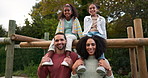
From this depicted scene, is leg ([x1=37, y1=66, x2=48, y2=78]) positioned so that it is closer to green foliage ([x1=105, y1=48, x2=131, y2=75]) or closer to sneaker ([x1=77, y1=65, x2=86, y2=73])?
sneaker ([x1=77, y1=65, x2=86, y2=73])

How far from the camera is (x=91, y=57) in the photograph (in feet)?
4.98

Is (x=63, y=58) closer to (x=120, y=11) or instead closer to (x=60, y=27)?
(x=60, y=27)

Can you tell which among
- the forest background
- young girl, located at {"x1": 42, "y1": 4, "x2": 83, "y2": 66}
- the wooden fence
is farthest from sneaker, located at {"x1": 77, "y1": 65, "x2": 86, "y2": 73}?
the forest background

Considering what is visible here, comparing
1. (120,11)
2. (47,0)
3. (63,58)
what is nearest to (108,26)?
(120,11)

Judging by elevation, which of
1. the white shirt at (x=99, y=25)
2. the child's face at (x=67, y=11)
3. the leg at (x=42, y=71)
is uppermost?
the child's face at (x=67, y=11)

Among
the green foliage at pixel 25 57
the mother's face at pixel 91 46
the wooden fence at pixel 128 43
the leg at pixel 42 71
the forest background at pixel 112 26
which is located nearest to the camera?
the mother's face at pixel 91 46

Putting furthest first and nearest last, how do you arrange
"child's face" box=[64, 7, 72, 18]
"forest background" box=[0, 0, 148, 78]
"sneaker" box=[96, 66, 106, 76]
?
"forest background" box=[0, 0, 148, 78] < "child's face" box=[64, 7, 72, 18] < "sneaker" box=[96, 66, 106, 76]

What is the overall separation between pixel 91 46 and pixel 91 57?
0.38ft

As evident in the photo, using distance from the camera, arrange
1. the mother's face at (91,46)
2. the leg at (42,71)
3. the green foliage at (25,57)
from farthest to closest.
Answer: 1. the green foliage at (25,57)
2. the leg at (42,71)
3. the mother's face at (91,46)

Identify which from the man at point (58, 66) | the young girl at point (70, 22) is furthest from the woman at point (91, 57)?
the young girl at point (70, 22)

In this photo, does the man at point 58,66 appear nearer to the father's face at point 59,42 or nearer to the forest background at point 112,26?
the father's face at point 59,42

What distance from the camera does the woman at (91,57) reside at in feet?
4.62

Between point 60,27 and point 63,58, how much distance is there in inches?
26.9

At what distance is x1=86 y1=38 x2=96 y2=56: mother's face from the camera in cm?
148
